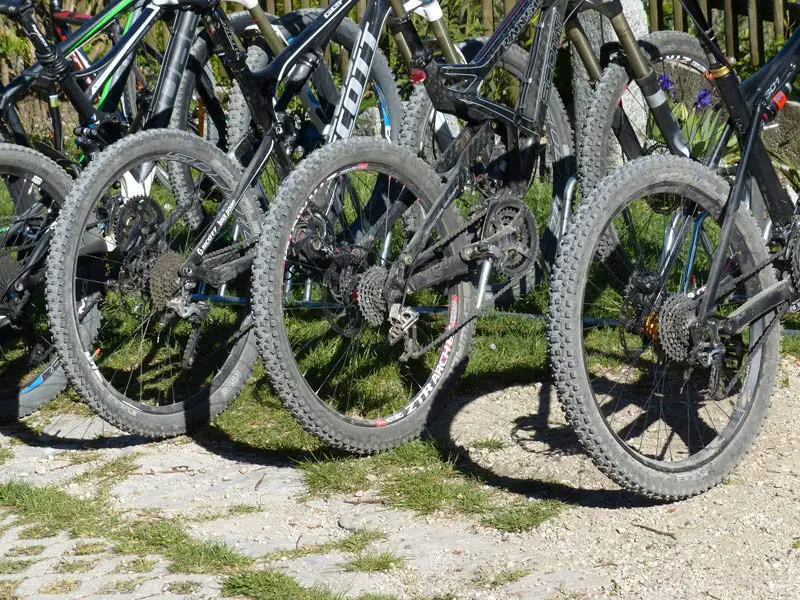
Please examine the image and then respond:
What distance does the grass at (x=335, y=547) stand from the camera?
4.21 metres

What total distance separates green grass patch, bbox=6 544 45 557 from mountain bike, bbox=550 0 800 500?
1.84 m

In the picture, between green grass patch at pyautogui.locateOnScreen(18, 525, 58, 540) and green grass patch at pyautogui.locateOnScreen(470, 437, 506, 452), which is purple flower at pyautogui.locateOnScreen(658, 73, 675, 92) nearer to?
green grass patch at pyautogui.locateOnScreen(470, 437, 506, 452)

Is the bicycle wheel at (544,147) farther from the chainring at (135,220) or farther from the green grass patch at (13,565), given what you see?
the green grass patch at (13,565)

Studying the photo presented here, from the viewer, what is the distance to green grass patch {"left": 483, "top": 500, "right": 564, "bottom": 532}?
430 cm

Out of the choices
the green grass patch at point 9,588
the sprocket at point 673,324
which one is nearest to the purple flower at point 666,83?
the sprocket at point 673,324

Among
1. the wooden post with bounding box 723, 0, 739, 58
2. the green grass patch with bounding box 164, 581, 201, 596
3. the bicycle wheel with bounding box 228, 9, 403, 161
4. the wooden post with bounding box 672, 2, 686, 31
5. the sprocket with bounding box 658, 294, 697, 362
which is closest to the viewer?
the green grass patch with bounding box 164, 581, 201, 596

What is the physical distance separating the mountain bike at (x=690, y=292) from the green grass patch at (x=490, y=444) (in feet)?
1.56

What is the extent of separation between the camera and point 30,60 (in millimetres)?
11219

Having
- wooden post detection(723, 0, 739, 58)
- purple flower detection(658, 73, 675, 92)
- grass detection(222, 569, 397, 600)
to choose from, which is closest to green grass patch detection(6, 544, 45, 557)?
grass detection(222, 569, 397, 600)

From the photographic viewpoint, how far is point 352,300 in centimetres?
492

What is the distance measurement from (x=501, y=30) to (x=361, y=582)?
226 centimetres

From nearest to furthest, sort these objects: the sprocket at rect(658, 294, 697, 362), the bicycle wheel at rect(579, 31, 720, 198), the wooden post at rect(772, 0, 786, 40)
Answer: the sprocket at rect(658, 294, 697, 362) → the bicycle wheel at rect(579, 31, 720, 198) → the wooden post at rect(772, 0, 786, 40)

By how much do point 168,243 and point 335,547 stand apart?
1.60 m

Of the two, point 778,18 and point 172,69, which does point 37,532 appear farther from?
point 778,18
